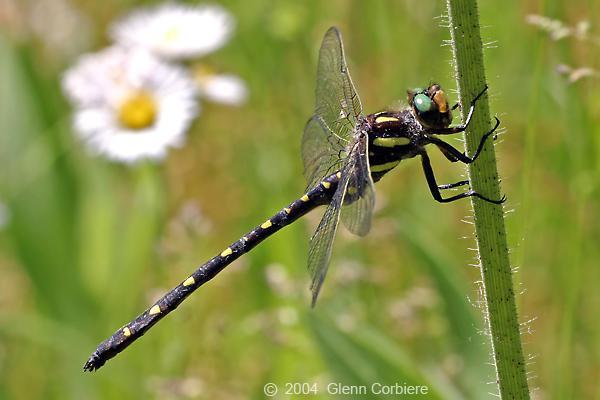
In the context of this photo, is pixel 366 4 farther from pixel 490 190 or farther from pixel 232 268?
pixel 490 190

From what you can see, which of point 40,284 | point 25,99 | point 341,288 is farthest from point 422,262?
point 25,99

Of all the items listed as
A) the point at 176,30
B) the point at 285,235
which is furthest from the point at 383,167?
the point at 176,30

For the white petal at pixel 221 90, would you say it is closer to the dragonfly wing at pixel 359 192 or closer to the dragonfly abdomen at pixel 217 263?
the dragonfly abdomen at pixel 217 263

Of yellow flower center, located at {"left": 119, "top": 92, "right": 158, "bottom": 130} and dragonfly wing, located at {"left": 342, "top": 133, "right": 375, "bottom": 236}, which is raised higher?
yellow flower center, located at {"left": 119, "top": 92, "right": 158, "bottom": 130}

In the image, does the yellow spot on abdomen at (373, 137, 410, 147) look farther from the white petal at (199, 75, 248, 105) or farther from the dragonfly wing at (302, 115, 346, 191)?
the white petal at (199, 75, 248, 105)

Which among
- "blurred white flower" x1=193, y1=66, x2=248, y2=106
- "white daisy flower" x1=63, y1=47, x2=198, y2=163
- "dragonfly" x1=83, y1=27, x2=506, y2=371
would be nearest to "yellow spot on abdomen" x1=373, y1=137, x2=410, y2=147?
"dragonfly" x1=83, y1=27, x2=506, y2=371
